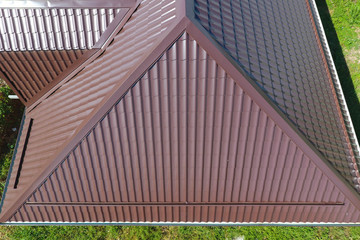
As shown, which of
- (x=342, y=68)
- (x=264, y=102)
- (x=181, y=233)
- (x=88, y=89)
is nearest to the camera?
(x=264, y=102)

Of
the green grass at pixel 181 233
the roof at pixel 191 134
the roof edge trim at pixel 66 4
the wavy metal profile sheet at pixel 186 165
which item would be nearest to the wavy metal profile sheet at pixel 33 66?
the roof at pixel 191 134

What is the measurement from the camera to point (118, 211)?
962 centimetres

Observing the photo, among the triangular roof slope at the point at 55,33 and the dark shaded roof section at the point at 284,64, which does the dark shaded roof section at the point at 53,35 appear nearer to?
the triangular roof slope at the point at 55,33

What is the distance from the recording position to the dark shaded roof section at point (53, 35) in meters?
9.60

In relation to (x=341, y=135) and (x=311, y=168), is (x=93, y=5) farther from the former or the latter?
(x=341, y=135)

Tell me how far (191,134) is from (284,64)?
3.46 meters

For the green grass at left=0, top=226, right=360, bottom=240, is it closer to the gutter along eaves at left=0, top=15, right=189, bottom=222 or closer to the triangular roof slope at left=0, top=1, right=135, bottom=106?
the gutter along eaves at left=0, top=15, right=189, bottom=222

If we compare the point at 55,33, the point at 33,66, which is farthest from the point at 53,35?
the point at 33,66

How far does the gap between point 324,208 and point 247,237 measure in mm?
4542

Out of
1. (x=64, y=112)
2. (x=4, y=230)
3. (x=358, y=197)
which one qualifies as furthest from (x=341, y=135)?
(x=4, y=230)

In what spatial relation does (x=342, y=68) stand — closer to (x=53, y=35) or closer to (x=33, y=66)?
(x=53, y=35)

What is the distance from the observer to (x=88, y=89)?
9.19 metres

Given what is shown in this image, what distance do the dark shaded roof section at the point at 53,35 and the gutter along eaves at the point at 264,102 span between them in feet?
11.1

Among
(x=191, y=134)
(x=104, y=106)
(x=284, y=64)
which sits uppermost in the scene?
A: (x=284, y=64)
